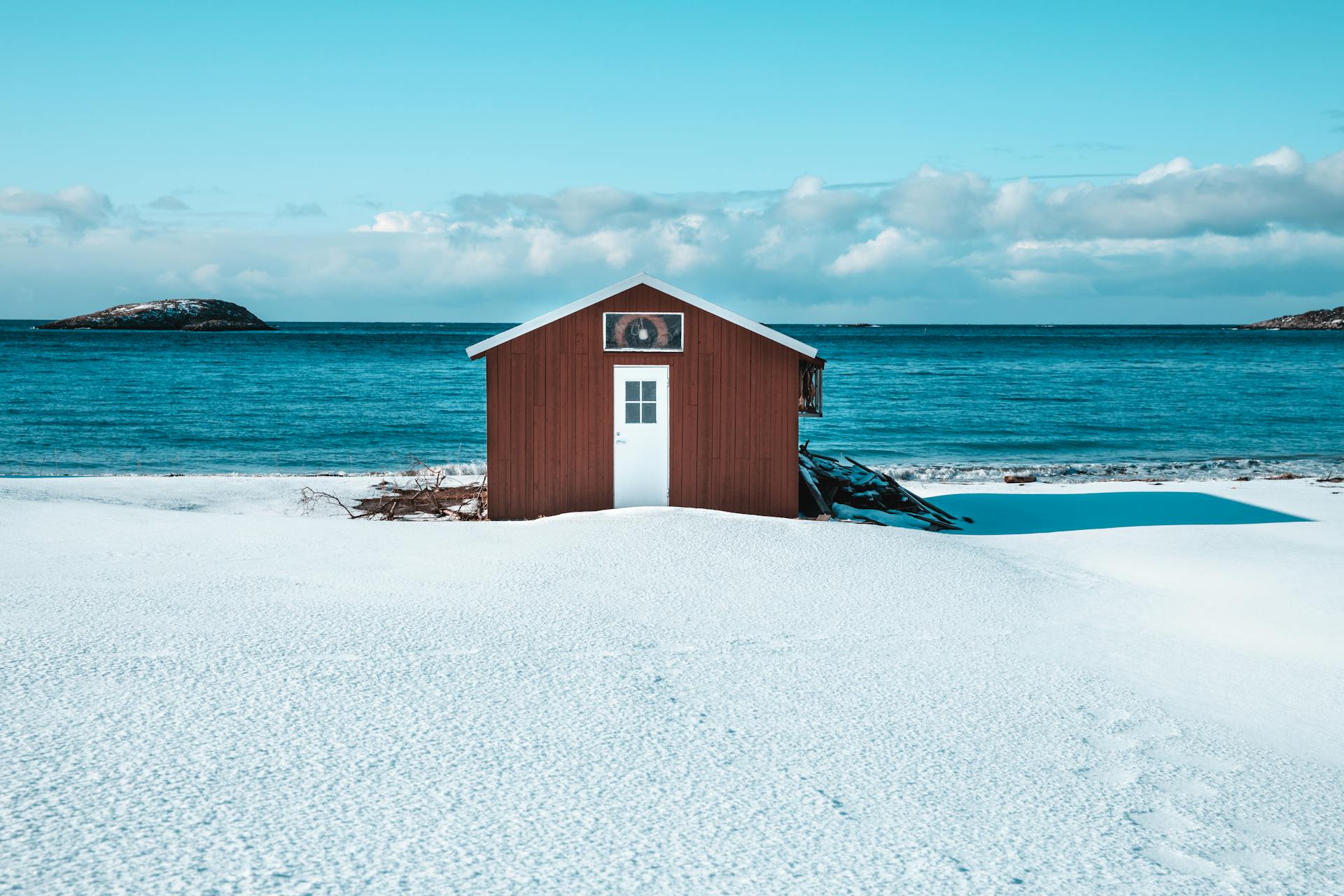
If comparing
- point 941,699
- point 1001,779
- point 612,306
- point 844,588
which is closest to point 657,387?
point 612,306

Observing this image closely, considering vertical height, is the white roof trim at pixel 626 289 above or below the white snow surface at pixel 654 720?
above

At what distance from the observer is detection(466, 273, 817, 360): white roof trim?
1428cm

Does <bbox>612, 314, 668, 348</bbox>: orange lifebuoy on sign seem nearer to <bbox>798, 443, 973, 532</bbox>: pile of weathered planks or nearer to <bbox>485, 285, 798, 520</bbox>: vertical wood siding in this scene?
<bbox>485, 285, 798, 520</bbox>: vertical wood siding

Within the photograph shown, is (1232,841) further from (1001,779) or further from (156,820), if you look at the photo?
(156,820)

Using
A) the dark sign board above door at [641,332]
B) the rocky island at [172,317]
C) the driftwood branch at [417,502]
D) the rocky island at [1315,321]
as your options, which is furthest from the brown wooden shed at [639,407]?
the rocky island at [1315,321]

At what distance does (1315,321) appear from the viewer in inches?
6284

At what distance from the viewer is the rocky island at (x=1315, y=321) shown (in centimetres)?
15438

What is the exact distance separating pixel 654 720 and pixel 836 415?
106 feet

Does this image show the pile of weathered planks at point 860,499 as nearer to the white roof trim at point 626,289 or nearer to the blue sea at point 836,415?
the white roof trim at point 626,289

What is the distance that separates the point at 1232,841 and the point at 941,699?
212 cm

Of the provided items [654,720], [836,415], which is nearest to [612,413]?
[654,720]

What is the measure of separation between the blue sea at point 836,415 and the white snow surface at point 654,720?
1197 cm

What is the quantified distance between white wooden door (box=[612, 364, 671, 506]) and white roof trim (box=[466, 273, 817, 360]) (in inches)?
42.2

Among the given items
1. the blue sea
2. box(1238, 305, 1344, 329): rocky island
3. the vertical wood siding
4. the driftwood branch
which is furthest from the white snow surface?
box(1238, 305, 1344, 329): rocky island
